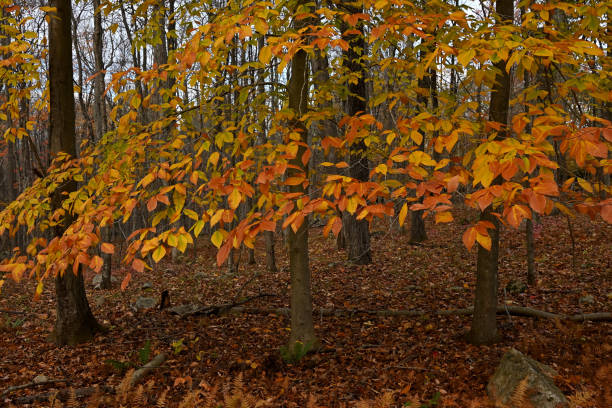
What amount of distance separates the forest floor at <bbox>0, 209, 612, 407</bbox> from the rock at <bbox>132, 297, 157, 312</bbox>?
0.70ft

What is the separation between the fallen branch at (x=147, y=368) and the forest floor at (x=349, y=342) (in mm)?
95

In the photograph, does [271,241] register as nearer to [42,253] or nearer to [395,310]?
[395,310]

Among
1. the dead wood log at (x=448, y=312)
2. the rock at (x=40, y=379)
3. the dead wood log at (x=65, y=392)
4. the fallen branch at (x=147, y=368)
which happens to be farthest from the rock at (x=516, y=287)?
the rock at (x=40, y=379)

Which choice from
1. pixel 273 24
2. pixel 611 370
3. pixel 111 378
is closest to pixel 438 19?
pixel 273 24

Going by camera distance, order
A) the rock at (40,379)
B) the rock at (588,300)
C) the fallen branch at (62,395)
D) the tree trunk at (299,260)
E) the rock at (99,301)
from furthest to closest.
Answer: the rock at (99,301) → the rock at (588,300) → the tree trunk at (299,260) → the rock at (40,379) → the fallen branch at (62,395)

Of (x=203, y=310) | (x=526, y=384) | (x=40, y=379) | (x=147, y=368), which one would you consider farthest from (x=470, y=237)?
(x=203, y=310)

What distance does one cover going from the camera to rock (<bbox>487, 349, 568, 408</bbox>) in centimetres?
357

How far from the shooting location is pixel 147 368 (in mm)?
5027

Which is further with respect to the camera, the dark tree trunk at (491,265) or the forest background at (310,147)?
the dark tree trunk at (491,265)

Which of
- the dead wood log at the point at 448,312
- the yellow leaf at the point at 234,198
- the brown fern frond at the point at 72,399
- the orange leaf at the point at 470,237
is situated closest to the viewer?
the orange leaf at the point at 470,237

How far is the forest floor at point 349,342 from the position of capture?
4.40 metres

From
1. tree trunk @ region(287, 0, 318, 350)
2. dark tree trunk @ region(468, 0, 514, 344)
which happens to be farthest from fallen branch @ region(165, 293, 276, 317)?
dark tree trunk @ region(468, 0, 514, 344)

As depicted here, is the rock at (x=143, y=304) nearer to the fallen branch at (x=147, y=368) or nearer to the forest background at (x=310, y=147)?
the forest background at (x=310, y=147)

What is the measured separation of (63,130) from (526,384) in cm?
698
